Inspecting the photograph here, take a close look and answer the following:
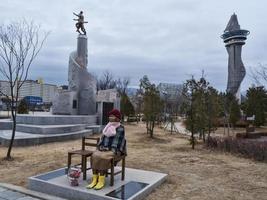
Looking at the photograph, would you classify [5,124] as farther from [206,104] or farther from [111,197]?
[111,197]

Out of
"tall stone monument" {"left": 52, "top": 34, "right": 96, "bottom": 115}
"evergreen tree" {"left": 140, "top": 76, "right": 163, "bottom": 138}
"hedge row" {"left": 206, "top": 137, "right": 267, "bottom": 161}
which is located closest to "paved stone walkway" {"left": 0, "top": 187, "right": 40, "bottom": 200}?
"hedge row" {"left": 206, "top": 137, "right": 267, "bottom": 161}

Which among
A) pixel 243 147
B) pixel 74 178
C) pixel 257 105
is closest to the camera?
pixel 74 178

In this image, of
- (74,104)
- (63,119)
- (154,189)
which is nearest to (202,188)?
(154,189)

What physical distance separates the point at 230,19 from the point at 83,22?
177 ft

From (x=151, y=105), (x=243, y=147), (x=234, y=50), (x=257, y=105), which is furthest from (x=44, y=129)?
(x=234, y=50)

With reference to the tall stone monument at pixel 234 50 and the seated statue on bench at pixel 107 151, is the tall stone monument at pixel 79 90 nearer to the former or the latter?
the seated statue on bench at pixel 107 151

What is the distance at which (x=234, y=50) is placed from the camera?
211 feet

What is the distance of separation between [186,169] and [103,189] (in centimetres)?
280

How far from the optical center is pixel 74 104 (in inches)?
699

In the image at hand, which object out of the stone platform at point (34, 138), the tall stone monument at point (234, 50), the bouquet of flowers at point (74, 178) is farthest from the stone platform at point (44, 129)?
the tall stone monument at point (234, 50)

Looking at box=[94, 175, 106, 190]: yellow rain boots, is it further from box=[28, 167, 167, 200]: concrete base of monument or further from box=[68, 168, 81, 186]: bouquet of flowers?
box=[68, 168, 81, 186]: bouquet of flowers

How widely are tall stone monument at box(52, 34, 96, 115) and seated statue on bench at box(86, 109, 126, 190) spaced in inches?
502

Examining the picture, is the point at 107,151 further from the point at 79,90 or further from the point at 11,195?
the point at 79,90

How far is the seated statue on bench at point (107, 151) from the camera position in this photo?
4.79m
